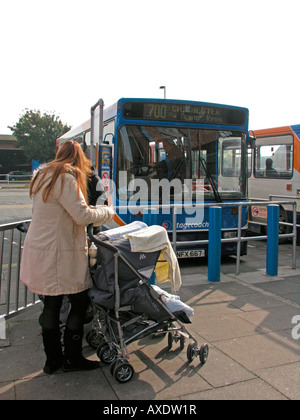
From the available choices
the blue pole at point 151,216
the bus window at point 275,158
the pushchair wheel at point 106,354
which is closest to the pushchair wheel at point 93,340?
the pushchair wheel at point 106,354

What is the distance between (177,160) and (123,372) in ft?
14.9

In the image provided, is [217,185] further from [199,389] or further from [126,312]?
[199,389]

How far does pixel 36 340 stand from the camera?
3.93 m

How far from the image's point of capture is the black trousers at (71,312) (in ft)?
10.4

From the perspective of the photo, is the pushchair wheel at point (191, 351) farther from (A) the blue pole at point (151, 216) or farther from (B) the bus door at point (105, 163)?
(B) the bus door at point (105, 163)

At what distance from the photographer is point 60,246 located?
308 centimetres

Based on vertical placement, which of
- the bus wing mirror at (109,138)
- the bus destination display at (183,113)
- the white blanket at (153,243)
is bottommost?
the white blanket at (153,243)

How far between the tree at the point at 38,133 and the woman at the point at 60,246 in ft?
167

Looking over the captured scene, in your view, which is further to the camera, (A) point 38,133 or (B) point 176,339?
(A) point 38,133

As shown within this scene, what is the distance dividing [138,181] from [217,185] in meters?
1.59

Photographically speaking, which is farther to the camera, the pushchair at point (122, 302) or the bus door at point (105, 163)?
the bus door at point (105, 163)

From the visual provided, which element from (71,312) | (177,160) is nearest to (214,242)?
(177,160)

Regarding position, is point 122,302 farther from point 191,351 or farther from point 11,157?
point 11,157

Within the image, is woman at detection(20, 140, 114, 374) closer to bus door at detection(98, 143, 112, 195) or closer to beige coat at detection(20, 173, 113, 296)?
beige coat at detection(20, 173, 113, 296)
